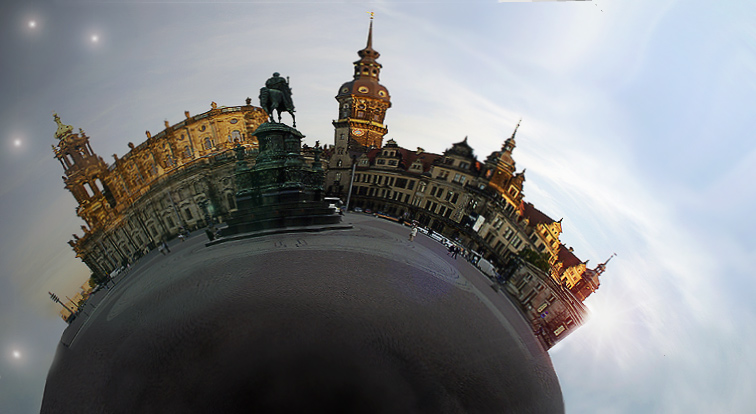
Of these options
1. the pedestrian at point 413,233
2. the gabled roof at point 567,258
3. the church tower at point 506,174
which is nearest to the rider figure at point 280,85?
the pedestrian at point 413,233

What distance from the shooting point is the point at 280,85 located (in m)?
4.31

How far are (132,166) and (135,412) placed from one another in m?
3.10

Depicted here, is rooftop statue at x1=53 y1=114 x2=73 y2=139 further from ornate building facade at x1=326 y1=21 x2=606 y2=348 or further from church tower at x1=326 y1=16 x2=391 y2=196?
ornate building facade at x1=326 y1=21 x2=606 y2=348

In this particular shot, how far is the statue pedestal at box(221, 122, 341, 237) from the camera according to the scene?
3953 millimetres

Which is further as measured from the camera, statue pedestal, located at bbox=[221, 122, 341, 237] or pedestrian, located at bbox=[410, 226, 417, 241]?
statue pedestal, located at bbox=[221, 122, 341, 237]

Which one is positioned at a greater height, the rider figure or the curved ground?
the rider figure

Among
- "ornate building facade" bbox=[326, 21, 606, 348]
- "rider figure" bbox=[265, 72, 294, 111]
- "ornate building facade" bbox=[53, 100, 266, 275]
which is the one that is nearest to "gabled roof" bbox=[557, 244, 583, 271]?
"ornate building facade" bbox=[326, 21, 606, 348]

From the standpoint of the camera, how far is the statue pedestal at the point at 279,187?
3.95 metres

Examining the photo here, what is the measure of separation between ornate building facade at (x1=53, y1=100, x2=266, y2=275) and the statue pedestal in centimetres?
37

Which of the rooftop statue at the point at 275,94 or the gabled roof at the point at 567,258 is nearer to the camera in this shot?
the gabled roof at the point at 567,258

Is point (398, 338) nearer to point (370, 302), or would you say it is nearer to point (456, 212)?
point (370, 302)

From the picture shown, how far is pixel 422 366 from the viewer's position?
261cm

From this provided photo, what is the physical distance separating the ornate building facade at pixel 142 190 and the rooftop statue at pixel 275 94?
911 mm

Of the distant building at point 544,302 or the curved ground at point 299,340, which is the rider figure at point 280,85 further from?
the distant building at point 544,302
